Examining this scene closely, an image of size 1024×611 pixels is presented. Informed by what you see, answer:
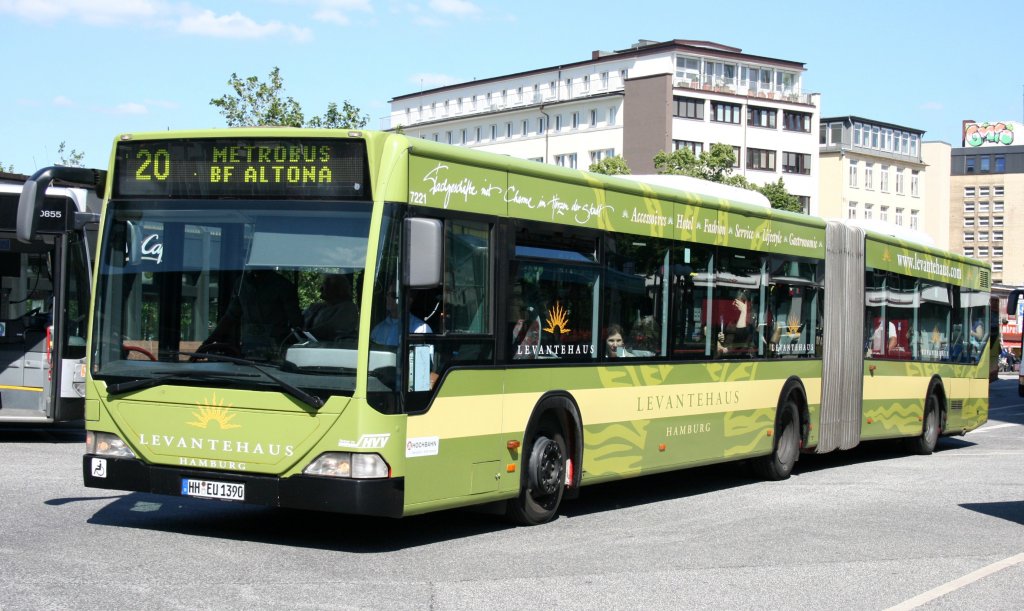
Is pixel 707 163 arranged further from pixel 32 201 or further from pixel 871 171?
pixel 32 201

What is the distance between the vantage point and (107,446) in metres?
10.1

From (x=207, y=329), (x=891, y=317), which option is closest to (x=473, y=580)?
(x=207, y=329)

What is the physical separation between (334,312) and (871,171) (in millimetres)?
109125

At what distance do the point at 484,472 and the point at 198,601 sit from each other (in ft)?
10.8

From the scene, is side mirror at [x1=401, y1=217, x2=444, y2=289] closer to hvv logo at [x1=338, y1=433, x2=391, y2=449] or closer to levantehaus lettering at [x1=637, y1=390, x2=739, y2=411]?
hvv logo at [x1=338, y1=433, x2=391, y2=449]

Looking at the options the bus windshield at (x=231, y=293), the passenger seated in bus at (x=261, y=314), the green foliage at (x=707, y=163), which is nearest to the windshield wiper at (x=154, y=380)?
the bus windshield at (x=231, y=293)

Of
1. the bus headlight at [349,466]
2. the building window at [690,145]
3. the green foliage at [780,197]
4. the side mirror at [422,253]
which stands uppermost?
the building window at [690,145]

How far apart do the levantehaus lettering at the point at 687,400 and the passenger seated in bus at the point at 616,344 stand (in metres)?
0.49

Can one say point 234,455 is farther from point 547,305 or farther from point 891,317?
point 891,317

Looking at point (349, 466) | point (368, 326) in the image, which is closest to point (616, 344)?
point (368, 326)

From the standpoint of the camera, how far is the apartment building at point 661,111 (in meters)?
93.8

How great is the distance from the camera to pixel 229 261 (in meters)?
9.66

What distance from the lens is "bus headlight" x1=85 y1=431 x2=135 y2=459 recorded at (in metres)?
9.99

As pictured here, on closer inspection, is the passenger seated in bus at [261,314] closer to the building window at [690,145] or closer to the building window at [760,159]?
the building window at [690,145]
